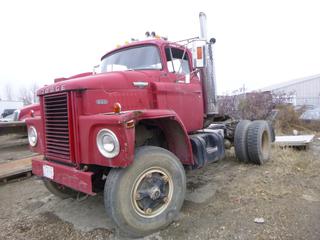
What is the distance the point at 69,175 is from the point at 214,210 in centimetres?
197

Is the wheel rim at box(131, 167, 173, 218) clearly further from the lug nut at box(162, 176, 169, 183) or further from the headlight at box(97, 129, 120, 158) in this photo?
the headlight at box(97, 129, 120, 158)

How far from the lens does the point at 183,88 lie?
4.86 metres

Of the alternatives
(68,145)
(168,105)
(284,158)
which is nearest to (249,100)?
(284,158)

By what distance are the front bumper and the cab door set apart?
68.1 inches

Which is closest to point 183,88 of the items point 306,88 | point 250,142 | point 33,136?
point 250,142

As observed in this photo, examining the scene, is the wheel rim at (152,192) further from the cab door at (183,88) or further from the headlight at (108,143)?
the cab door at (183,88)

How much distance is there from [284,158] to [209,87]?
8.93ft

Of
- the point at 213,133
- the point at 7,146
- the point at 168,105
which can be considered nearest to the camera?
the point at 168,105

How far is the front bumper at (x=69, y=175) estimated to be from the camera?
3.30 metres

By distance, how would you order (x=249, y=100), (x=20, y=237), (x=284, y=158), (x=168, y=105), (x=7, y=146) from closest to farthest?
(x=20, y=237)
(x=168, y=105)
(x=284, y=158)
(x=7, y=146)
(x=249, y=100)

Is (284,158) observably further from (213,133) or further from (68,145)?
(68,145)

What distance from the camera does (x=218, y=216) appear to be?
3.87 m

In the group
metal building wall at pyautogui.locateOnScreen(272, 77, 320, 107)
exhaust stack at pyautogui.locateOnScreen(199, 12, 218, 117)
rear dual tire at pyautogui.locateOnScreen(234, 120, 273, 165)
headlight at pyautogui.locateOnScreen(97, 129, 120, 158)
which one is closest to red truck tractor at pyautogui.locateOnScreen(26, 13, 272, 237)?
headlight at pyautogui.locateOnScreen(97, 129, 120, 158)

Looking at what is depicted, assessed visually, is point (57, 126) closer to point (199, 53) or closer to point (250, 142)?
point (199, 53)
